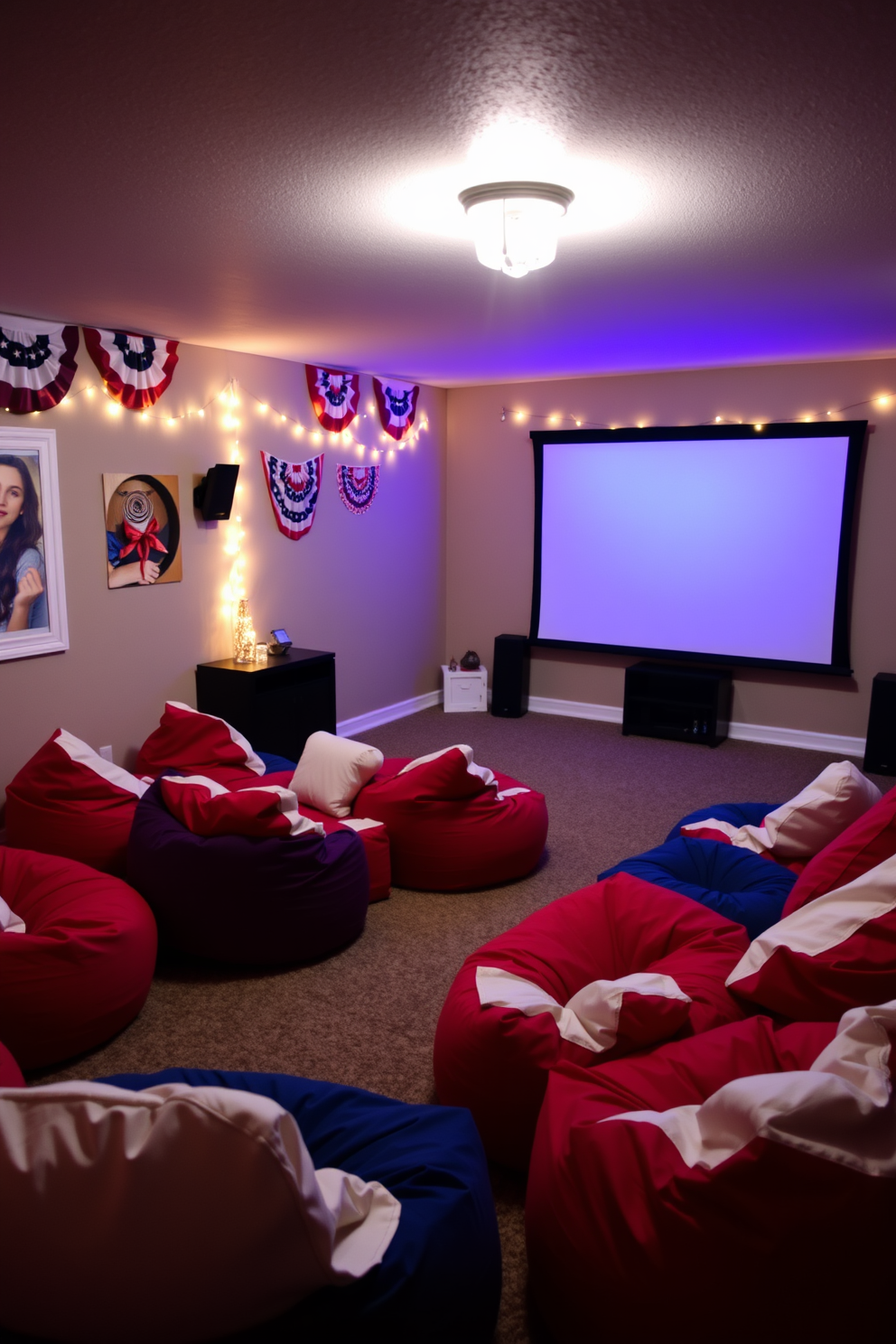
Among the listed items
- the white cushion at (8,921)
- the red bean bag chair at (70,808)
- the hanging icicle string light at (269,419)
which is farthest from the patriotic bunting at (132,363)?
the white cushion at (8,921)

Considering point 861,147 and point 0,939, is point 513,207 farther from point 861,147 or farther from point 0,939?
point 0,939

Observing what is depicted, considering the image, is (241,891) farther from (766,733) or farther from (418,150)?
(766,733)

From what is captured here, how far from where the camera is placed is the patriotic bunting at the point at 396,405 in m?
6.67

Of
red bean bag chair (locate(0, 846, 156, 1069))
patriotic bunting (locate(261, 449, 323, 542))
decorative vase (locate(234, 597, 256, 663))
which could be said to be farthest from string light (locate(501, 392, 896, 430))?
red bean bag chair (locate(0, 846, 156, 1069))

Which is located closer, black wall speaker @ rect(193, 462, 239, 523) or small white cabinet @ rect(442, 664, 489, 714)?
black wall speaker @ rect(193, 462, 239, 523)

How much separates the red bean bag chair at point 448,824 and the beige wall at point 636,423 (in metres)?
3.24

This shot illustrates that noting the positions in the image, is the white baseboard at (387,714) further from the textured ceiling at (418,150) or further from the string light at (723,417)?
the textured ceiling at (418,150)

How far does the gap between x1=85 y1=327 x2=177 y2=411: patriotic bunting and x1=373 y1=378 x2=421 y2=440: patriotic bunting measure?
1.95 m

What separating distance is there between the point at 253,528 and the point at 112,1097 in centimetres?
480

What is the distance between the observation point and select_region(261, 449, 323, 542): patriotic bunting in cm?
579

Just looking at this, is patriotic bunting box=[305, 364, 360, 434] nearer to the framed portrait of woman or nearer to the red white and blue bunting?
the red white and blue bunting

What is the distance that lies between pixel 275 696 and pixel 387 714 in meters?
1.89

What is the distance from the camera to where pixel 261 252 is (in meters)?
3.12

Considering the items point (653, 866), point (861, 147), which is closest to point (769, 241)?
point (861, 147)
